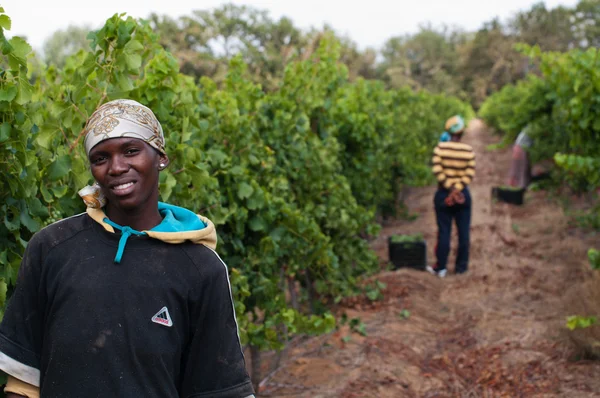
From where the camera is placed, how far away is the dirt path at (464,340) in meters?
5.39

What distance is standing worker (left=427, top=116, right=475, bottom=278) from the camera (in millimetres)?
8617

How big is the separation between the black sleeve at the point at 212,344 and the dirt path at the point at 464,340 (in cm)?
310

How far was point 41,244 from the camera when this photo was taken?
2.03 m

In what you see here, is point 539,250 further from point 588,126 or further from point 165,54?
point 165,54

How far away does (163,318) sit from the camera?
201cm

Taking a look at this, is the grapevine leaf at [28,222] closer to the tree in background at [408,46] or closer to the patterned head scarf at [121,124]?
the patterned head scarf at [121,124]

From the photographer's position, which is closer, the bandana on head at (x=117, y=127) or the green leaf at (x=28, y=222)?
the bandana on head at (x=117, y=127)

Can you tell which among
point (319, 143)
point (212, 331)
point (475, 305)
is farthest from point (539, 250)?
point (212, 331)

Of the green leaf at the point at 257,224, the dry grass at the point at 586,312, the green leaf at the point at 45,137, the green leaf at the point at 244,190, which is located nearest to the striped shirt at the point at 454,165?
the dry grass at the point at 586,312

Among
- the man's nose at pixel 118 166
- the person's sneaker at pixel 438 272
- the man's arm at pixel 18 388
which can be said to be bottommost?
the person's sneaker at pixel 438 272

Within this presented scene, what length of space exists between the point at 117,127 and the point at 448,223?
24.0 feet

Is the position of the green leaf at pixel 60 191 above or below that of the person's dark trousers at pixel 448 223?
above

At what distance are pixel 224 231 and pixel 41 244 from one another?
7.85 feet

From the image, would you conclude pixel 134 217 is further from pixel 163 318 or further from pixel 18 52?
pixel 18 52
